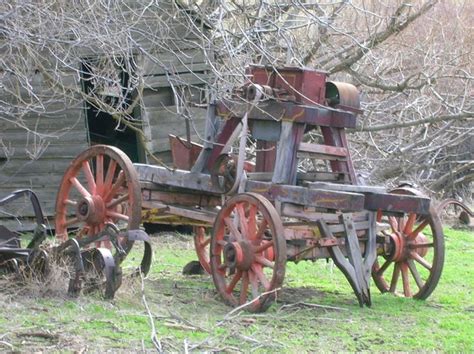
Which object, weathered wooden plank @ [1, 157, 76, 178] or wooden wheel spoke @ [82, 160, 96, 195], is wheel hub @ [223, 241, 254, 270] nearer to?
wooden wheel spoke @ [82, 160, 96, 195]

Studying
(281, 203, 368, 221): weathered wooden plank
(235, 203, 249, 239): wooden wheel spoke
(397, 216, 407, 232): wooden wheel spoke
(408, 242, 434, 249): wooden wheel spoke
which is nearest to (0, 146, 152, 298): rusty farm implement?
(235, 203, 249, 239): wooden wheel spoke

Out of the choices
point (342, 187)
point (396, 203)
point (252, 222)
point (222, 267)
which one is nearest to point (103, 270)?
point (222, 267)

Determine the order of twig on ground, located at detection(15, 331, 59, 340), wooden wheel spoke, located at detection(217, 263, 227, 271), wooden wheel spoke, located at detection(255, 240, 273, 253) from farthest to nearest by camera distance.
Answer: wooden wheel spoke, located at detection(217, 263, 227, 271) → wooden wheel spoke, located at detection(255, 240, 273, 253) → twig on ground, located at detection(15, 331, 59, 340)

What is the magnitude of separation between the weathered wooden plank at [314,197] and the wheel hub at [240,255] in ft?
1.84

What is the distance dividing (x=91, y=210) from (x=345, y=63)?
6.15 meters

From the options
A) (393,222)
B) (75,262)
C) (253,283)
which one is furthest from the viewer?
(393,222)

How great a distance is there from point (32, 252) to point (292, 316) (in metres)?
2.30

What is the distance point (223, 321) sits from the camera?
23.9 ft

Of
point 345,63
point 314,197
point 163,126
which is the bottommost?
point 314,197

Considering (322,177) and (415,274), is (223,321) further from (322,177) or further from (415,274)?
(415,274)

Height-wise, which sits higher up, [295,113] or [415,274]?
[295,113]

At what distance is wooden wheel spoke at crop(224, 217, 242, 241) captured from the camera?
823cm

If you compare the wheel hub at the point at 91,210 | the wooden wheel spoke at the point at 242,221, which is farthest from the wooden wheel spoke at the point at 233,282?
the wheel hub at the point at 91,210

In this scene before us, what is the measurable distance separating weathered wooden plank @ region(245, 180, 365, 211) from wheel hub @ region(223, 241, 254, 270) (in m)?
0.56
